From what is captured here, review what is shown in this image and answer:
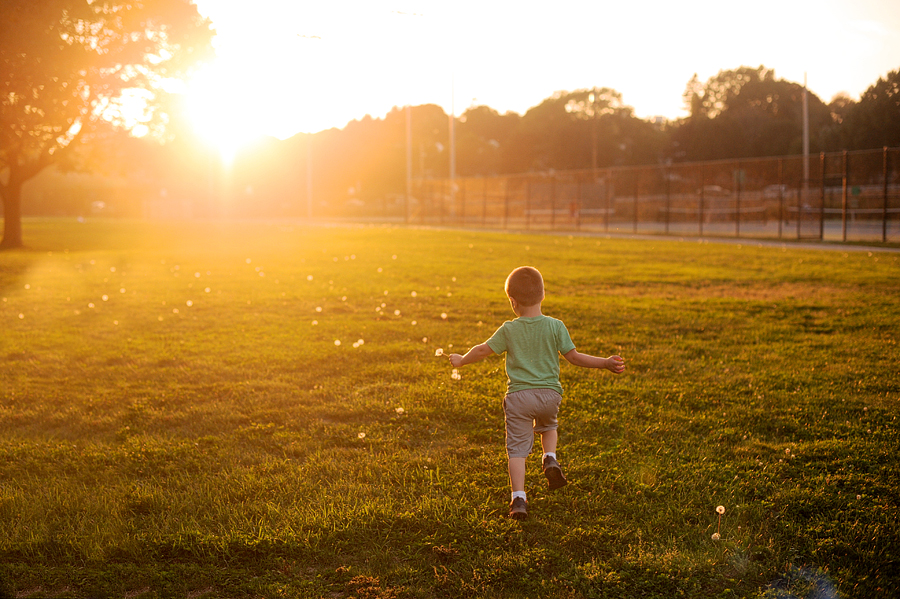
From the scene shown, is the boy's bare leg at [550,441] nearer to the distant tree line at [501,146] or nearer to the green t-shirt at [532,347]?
the green t-shirt at [532,347]

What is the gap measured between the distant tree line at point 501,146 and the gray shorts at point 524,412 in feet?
197

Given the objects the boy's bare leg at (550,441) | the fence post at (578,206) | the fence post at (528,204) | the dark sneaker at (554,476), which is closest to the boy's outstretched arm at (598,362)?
the boy's bare leg at (550,441)

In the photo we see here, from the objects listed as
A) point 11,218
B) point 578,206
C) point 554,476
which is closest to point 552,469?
point 554,476

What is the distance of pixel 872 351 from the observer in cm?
684

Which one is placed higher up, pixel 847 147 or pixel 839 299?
pixel 847 147

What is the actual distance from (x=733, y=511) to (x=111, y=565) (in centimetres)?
294

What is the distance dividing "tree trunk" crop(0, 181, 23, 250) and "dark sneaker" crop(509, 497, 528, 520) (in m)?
24.8

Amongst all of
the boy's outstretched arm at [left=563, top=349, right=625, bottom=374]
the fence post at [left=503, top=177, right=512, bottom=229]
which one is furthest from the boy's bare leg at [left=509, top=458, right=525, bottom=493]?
the fence post at [left=503, top=177, right=512, bottom=229]

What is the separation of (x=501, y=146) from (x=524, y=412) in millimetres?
92468

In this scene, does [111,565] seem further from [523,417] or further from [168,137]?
[168,137]

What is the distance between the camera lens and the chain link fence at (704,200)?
79.7 feet

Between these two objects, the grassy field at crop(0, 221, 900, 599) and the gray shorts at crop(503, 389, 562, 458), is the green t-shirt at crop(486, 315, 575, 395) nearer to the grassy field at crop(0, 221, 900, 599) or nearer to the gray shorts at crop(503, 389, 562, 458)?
the gray shorts at crop(503, 389, 562, 458)

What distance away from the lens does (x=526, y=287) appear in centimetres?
347

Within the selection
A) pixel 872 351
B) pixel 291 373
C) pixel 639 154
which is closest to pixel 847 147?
pixel 639 154
